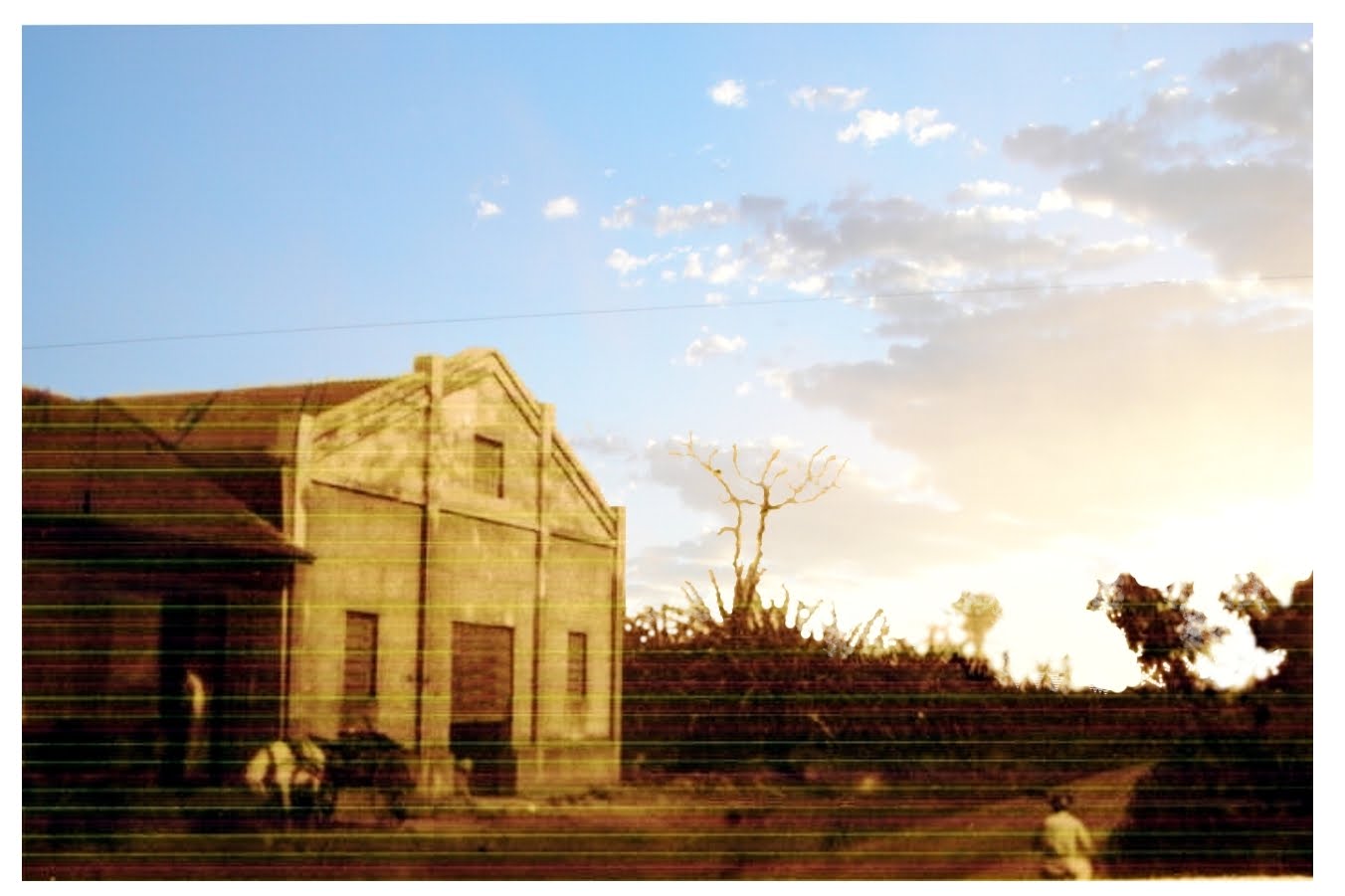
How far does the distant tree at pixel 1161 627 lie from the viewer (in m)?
12.4

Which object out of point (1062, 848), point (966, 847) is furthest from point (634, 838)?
point (1062, 848)

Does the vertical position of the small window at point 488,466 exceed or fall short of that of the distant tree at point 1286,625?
it exceeds it

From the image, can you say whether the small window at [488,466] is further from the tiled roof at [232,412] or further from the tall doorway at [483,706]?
the tall doorway at [483,706]

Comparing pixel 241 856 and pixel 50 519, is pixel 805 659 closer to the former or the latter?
pixel 241 856

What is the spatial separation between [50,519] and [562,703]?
5334mm

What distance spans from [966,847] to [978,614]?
7.19 ft

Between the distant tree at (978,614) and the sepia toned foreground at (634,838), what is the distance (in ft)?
5.05

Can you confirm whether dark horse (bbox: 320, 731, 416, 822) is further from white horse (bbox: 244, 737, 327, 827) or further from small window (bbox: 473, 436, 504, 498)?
small window (bbox: 473, 436, 504, 498)

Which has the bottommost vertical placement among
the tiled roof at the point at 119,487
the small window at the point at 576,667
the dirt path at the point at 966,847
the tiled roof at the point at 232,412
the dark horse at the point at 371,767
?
the dirt path at the point at 966,847

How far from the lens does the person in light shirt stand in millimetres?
11594

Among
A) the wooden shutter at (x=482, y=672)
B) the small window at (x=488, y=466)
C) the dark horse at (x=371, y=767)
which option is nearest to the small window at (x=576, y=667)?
the wooden shutter at (x=482, y=672)

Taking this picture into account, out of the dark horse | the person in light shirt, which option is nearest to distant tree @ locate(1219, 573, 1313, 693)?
the person in light shirt

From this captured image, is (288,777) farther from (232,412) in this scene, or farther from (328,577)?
(232,412)

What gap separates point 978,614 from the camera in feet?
41.3
